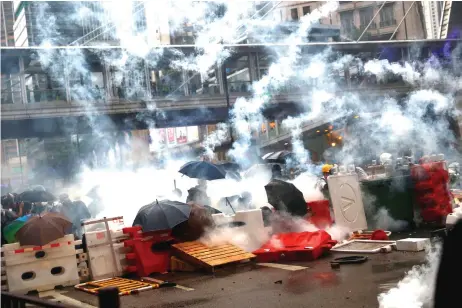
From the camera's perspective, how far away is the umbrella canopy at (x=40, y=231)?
8.64m

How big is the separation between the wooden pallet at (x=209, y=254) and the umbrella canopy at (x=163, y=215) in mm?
536

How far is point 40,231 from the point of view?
8688mm

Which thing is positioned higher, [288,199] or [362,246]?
[288,199]

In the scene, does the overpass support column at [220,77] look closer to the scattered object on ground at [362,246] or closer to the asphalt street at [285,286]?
the scattered object on ground at [362,246]

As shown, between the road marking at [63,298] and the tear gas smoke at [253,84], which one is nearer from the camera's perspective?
the road marking at [63,298]

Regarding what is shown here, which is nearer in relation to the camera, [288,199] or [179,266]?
[179,266]

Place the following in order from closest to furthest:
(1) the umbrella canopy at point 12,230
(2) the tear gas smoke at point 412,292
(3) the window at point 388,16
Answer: (2) the tear gas smoke at point 412,292 → (1) the umbrella canopy at point 12,230 → (3) the window at point 388,16

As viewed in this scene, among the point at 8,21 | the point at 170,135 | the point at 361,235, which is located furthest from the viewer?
the point at 170,135

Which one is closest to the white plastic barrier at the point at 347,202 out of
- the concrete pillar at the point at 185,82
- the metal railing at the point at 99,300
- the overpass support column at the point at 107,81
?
the metal railing at the point at 99,300

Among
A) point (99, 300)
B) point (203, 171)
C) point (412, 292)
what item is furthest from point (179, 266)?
point (99, 300)

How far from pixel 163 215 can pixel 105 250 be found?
1168mm

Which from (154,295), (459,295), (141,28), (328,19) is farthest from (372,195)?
(328,19)

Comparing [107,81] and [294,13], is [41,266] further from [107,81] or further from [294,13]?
[294,13]

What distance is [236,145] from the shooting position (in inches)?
1097
